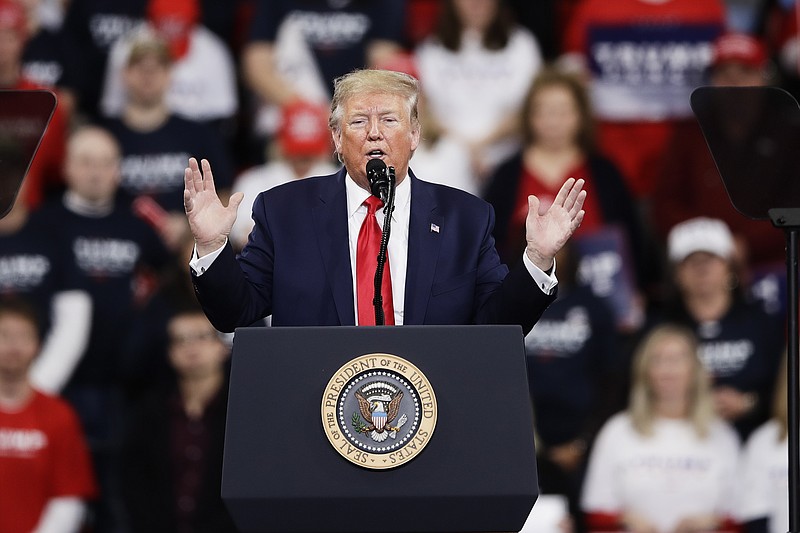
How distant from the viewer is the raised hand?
10.1 ft

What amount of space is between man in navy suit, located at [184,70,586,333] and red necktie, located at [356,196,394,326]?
0.01 m

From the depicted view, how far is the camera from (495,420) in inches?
108

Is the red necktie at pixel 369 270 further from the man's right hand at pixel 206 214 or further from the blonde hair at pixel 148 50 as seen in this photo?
the blonde hair at pixel 148 50

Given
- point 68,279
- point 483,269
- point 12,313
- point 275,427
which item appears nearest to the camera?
point 275,427

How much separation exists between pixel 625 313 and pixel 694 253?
419 mm

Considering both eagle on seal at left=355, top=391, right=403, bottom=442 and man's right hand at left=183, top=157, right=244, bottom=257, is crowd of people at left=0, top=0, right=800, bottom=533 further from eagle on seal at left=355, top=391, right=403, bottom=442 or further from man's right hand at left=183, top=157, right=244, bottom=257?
eagle on seal at left=355, top=391, right=403, bottom=442

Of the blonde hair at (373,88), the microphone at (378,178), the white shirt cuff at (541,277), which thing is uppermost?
the blonde hair at (373,88)

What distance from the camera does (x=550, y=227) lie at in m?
3.09

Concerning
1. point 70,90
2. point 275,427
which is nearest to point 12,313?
point 70,90

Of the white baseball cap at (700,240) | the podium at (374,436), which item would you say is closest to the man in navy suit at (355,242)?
the podium at (374,436)

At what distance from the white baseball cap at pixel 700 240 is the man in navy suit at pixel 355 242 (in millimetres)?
3129

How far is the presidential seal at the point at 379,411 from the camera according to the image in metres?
2.70

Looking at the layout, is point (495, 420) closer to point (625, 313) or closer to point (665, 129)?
point (625, 313)

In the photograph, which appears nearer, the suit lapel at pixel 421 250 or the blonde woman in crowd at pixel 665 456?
the suit lapel at pixel 421 250
